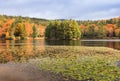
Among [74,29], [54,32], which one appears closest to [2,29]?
[54,32]

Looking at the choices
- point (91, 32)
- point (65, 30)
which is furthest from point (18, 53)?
point (91, 32)

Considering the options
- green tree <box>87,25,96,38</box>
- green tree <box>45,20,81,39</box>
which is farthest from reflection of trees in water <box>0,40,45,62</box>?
green tree <box>87,25,96,38</box>

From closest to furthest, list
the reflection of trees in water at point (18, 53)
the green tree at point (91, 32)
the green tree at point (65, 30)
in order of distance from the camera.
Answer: the reflection of trees in water at point (18, 53) < the green tree at point (65, 30) < the green tree at point (91, 32)

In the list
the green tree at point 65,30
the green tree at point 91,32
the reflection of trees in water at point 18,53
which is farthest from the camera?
the green tree at point 91,32

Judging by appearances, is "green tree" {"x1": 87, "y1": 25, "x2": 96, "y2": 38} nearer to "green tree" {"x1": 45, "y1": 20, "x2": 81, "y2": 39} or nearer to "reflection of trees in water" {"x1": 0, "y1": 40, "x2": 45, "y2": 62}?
"green tree" {"x1": 45, "y1": 20, "x2": 81, "y2": 39}

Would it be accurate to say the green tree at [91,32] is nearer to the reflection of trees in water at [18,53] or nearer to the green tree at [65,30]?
the green tree at [65,30]

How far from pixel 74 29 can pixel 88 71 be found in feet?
379

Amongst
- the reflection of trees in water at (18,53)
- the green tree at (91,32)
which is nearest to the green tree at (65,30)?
the green tree at (91,32)

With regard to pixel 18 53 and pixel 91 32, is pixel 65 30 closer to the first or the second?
pixel 91 32

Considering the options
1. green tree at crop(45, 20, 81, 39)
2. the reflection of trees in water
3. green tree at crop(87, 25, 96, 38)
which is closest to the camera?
the reflection of trees in water

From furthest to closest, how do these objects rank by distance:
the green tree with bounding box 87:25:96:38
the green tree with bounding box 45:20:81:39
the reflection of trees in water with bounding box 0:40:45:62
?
the green tree with bounding box 87:25:96:38 → the green tree with bounding box 45:20:81:39 → the reflection of trees in water with bounding box 0:40:45:62

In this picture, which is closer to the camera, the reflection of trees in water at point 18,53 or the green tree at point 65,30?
the reflection of trees in water at point 18,53

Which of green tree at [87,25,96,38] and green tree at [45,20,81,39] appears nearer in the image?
green tree at [45,20,81,39]

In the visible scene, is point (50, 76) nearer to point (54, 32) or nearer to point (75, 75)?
point (75, 75)
